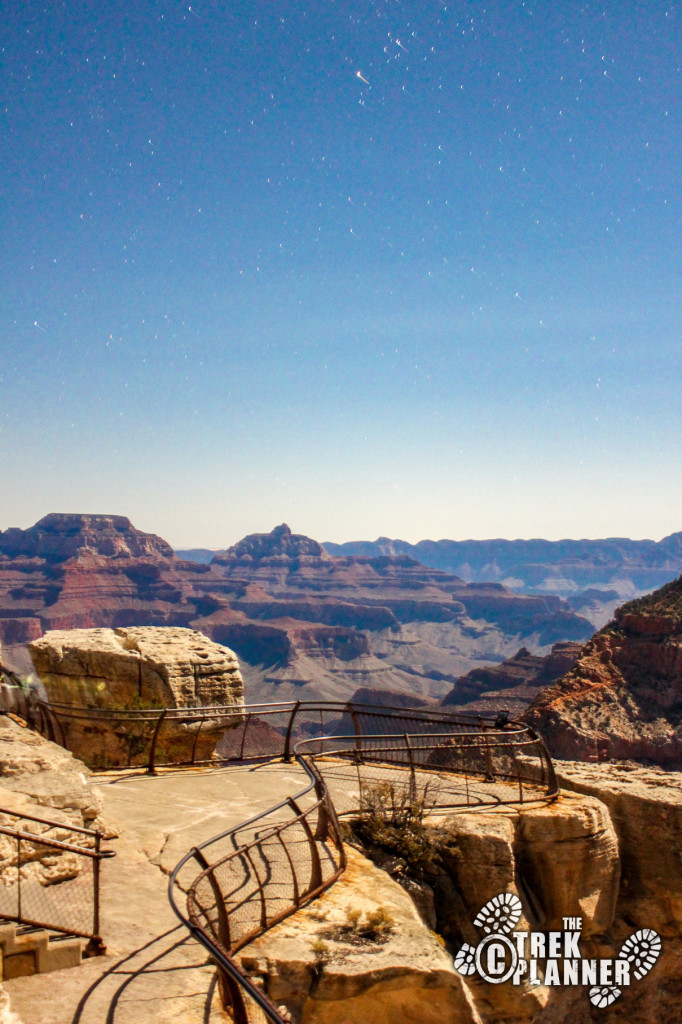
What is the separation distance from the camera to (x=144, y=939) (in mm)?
5496

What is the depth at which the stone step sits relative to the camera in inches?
191

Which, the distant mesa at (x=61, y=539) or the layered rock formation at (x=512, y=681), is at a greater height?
the distant mesa at (x=61, y=539)

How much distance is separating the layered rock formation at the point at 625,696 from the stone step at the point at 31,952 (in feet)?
144

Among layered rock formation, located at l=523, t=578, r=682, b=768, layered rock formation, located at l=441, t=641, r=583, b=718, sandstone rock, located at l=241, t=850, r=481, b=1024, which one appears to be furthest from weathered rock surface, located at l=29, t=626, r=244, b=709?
layered rock formation, located at l=441, t=641, r=583, b=718

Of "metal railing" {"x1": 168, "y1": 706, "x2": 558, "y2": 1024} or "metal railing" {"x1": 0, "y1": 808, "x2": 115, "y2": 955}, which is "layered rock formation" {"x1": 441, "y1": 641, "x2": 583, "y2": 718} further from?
"metal railing" {"x1": 0, "y1": 808, "x2": 115, "y2": 955}

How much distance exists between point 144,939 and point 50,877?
943 mm

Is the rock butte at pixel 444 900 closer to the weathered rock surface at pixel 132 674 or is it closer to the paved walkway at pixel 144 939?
the paved walkway at pixel 144 939

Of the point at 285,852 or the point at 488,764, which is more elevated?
the point at 285,852

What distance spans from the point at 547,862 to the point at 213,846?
172 inches

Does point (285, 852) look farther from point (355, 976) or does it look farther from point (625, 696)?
point (625, 696)

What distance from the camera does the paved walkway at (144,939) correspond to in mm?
4555

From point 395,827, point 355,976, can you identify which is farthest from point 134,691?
point 355,976

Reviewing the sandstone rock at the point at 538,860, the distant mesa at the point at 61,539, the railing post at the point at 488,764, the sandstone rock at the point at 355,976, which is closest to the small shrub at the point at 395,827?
the sandstone rock at the point at 538,860

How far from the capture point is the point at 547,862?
9188 mm
